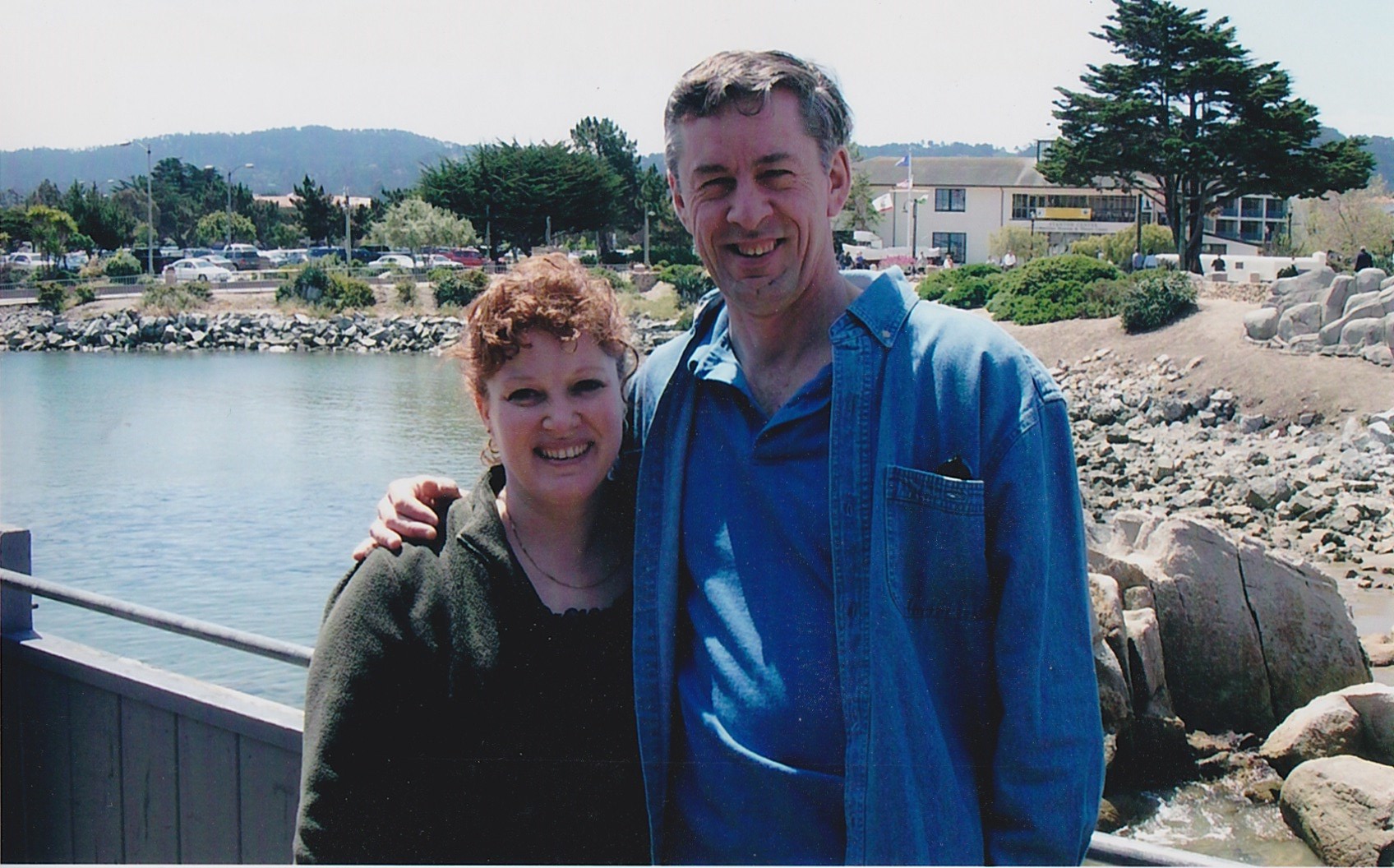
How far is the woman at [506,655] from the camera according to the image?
6.17ft

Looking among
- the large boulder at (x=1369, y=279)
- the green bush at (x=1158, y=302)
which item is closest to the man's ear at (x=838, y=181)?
the large boulder at (x=1369, y=279)

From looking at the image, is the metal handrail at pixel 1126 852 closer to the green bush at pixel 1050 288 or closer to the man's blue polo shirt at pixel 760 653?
the man's blue polo shirt at pixel 760 653

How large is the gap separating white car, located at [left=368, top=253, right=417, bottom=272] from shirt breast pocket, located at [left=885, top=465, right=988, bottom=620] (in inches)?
1408

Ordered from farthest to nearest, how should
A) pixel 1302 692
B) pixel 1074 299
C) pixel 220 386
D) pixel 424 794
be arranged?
pixel 220 386 → pixel 1074 299 → pixel 1302 692 → pixel 424 794

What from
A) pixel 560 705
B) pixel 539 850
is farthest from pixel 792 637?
pixel 539 850

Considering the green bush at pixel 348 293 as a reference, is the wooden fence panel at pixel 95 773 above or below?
below

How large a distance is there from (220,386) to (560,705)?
35.5 m

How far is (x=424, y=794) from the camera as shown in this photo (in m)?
1.93

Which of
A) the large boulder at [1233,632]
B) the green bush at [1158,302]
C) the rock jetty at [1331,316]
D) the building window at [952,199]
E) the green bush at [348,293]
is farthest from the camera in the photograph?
the green bush at [348,293]

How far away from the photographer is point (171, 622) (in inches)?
113

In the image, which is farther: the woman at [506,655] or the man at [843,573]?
the woman at [506,655]

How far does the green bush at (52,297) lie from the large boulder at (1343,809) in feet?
151

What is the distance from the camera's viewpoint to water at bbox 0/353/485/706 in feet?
38.4

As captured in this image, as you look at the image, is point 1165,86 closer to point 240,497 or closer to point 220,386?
point 240,497
